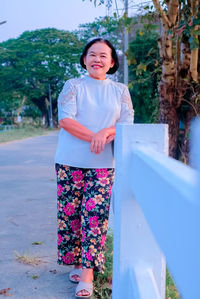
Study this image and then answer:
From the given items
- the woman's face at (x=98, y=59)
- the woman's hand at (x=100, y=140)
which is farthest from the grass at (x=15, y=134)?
the woman's hand at (x=100, y=140)

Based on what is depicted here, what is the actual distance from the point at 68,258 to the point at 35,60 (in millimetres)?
35471

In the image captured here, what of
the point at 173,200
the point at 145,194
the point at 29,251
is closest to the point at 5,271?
the point at 29,251

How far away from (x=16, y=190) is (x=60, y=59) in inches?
1274

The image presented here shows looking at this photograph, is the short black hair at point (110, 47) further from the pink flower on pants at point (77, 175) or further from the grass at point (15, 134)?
the grass at point (15, 134)

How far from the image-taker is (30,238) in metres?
3.48

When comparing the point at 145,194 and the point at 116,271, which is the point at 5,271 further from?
the point at 145,194

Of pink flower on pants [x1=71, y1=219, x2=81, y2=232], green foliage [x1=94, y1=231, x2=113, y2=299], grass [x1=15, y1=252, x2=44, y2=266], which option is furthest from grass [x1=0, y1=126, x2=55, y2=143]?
pink flower on pants [x1=71, y1=219, x2=81, y2=232]

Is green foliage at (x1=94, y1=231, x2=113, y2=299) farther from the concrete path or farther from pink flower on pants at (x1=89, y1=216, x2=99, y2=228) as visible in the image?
pink flower on pants at (x1=89, y1=216, x2=99, y2=228)

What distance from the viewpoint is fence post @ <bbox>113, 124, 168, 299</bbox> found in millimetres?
1246

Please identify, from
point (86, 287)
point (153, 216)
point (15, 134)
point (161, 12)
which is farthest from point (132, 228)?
point (15, 134)

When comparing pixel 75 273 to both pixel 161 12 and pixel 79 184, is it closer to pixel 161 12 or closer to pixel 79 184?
pixel 79 184

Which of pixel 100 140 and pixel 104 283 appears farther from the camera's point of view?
pixel 104 283

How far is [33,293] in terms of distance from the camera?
2.40 metres

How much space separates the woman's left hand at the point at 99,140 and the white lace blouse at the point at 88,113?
0.11 m
